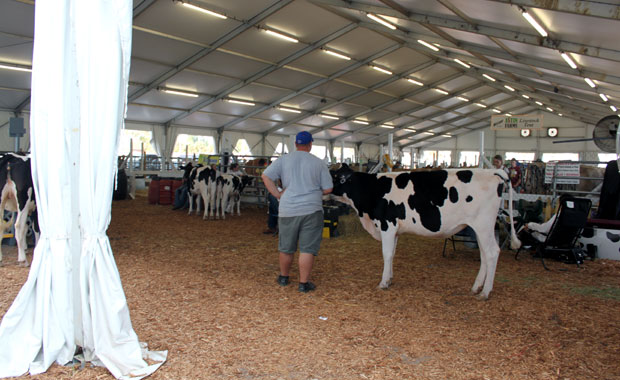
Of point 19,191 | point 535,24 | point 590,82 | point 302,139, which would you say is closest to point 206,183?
point 19,191

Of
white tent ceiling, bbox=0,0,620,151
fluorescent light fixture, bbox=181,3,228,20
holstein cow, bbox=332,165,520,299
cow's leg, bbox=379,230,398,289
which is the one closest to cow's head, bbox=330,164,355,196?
holstein cow, bbox=332,165,520,299

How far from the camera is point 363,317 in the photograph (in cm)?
408

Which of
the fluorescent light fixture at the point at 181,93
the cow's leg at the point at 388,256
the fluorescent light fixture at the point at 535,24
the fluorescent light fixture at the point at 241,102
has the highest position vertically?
the fluorescent light fixture at the point at 241,102

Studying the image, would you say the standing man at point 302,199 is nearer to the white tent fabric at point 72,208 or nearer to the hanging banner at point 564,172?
the white tent fabric at point 72,208

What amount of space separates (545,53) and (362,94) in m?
13.2

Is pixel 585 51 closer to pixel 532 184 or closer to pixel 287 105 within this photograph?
pixel 532 184

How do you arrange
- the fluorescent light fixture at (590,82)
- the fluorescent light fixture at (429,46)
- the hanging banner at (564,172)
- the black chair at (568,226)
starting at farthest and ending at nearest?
the fluorescent light fixture at (429,46) < the fluorescent light fixture at (590,82) < the hanging banner at (564,172) < the black chair at (568,226)

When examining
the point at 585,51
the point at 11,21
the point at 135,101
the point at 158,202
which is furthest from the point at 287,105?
the point at 585,51

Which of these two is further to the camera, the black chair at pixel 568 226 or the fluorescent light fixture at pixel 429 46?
the fluorescent light fixture at pixel 429 46

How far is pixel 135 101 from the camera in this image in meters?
21.1

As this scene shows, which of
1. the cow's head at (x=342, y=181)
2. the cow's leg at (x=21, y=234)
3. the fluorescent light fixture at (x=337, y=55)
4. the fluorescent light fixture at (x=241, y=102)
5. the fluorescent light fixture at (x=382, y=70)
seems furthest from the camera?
the fluorescent light fixture at (x=241, y=102)

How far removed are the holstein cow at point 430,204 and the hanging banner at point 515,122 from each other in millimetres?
6056

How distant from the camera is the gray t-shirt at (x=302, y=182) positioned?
186 inches

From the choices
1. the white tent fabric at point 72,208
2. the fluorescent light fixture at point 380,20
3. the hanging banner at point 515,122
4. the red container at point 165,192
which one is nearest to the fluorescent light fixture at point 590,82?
the hanging banner at point 515,122
